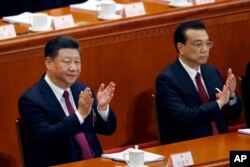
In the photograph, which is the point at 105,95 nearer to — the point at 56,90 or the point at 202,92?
the point at 56,90

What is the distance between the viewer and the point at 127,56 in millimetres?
4984

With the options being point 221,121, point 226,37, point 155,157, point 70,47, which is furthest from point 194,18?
point 155,157

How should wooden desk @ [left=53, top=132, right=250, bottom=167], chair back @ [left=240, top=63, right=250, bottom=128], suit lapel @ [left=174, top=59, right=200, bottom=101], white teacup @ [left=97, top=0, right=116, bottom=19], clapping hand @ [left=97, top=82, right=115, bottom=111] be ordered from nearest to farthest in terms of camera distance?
wooden desk @ [left=53, top=132, right=250, bottom=167] → clapping hand @ [left=97, top=82, right=115, bottom=111] → suit lapel @ [left=174, top=59, right=200, bottom=101] → chair back @ [left=240, top=63, right=250, bottom=128] → white teacup @ [left=97, top=0, right=116, bottom=19]

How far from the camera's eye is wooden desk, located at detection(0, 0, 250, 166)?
466cm

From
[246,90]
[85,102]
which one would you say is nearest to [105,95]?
[85,102]

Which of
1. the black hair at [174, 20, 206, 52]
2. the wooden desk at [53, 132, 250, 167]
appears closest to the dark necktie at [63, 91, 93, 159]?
the wooden desk at [53, 132, 250, 167]

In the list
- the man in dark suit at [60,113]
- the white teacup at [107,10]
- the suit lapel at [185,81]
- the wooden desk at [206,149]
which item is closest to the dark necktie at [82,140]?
the man in dark suit at [60,113]

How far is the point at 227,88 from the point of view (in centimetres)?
448

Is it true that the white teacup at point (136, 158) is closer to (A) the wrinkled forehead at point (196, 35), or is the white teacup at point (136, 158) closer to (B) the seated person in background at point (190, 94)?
(B) the seated person in background at point (190, 94)

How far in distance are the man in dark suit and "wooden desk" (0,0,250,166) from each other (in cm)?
36

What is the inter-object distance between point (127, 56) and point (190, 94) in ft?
1.66

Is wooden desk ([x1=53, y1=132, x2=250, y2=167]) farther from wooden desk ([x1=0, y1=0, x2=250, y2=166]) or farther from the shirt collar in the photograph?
wooden desk ([x1=0, y1=0, x2=250, y2=166])

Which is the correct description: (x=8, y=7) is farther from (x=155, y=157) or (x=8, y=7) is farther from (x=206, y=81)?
(x=155, y=157)

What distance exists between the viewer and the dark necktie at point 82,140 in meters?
4.33
